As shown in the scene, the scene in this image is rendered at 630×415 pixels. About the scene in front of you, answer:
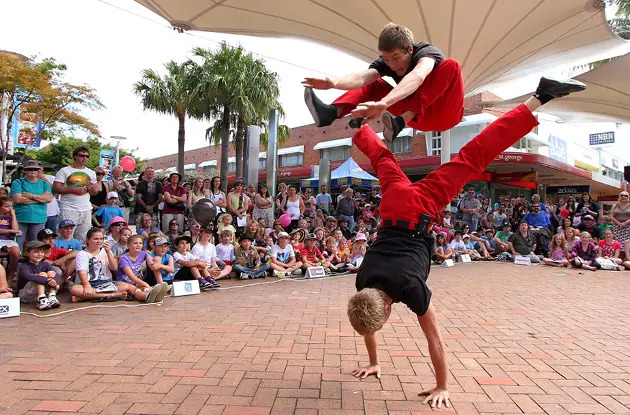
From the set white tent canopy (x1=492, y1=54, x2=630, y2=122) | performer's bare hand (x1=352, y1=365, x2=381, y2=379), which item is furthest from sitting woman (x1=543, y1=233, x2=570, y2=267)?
performer's bare hand (x1=352, y1=365, x2=381, y2=379)

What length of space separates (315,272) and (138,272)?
3454 mm

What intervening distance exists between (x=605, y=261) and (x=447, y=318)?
714 cm

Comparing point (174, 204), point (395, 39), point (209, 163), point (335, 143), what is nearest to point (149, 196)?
point (174, 204)

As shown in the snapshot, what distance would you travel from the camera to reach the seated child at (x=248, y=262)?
799cm

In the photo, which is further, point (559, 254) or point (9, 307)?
point (559, 254)

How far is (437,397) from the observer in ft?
8.71

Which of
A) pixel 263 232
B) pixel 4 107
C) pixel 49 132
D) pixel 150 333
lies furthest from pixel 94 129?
pixel 150 333

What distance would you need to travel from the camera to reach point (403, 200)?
2.86 meters

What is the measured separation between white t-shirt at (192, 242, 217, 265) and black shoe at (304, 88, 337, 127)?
5.07 meters

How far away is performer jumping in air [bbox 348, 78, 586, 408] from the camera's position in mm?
2562

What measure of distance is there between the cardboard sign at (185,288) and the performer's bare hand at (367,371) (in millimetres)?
3886

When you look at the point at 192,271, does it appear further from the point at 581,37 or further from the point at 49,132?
the point at 49,132

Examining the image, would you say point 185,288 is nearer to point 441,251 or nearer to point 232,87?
point 441,251

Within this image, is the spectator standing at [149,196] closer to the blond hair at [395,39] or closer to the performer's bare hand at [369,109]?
the blond hair at [395,39]
